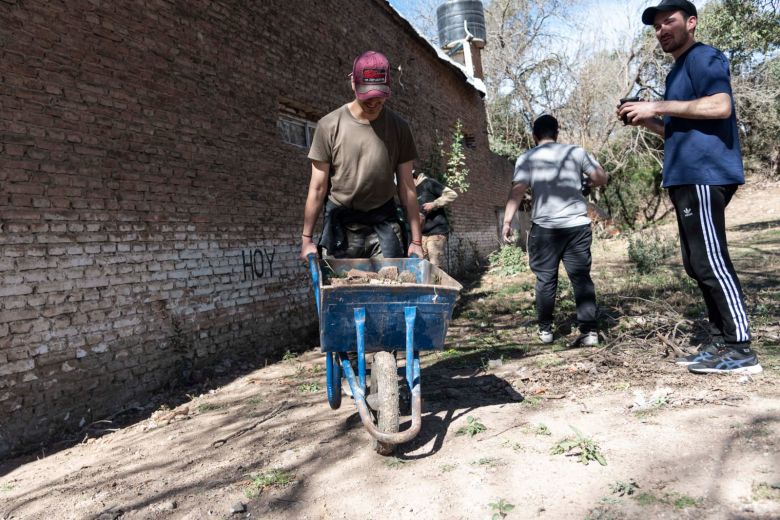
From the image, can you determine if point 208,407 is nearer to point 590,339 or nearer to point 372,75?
point 372,75

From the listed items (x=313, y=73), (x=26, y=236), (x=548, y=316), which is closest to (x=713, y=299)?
(x=548, y=316)

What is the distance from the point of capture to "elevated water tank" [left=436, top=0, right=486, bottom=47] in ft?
54.6

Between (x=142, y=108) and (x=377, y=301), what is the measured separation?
3.39m

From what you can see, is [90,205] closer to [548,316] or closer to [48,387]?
[48,387]

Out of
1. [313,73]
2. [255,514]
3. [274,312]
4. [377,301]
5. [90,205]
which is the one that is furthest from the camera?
[313,73]

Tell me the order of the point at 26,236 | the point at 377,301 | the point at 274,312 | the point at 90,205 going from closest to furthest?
the point at 377,301 < the point at 26,236 < the point at 90,205 < the point at 274,312

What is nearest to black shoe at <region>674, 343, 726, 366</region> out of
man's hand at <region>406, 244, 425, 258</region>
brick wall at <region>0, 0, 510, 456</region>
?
man's hand at <region>406, 244, 425, 258</region>

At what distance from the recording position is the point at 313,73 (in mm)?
7574

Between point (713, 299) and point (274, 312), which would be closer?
point (713, 299)

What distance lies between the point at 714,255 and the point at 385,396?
7.06ft

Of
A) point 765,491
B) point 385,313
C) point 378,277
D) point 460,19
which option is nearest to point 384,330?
point 385,313

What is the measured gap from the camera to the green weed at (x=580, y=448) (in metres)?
2.43

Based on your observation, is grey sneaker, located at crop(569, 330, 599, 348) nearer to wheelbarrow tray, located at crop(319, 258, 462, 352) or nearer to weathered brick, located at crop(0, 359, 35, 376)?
wheelbarrow tray, located at crop(319, 258, 462, 352)

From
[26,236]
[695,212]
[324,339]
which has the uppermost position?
[26,236]
